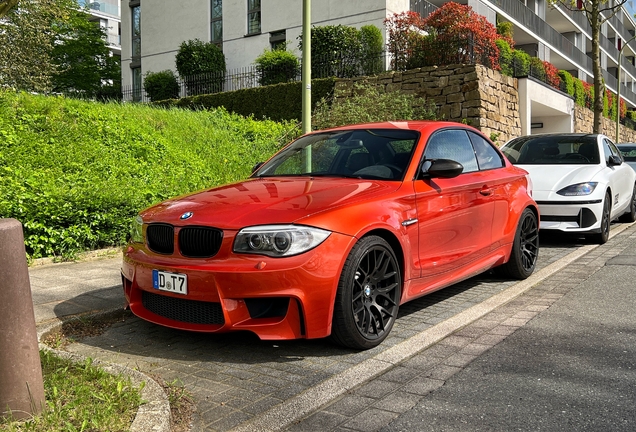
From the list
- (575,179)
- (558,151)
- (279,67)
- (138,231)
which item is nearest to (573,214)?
(575,179)

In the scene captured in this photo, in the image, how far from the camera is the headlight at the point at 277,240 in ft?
12.6

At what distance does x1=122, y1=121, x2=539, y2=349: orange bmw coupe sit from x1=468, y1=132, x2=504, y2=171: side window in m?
0.38

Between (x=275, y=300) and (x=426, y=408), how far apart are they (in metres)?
1.15

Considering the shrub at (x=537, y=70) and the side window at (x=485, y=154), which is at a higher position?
the shrub at (x=537, y=70)

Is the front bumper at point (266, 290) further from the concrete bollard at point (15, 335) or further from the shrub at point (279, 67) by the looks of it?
the shrub at point (279, 67)

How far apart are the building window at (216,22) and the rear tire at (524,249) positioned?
2260 cm

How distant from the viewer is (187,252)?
161 inches

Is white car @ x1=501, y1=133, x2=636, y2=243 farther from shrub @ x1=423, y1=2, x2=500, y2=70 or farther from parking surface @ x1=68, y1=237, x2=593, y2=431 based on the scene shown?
shrub @ x1=423, y1=2, x2=500, y2=70

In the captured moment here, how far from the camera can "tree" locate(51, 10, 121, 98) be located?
116 ft

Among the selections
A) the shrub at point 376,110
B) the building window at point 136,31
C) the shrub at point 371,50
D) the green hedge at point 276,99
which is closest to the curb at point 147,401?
the shrub at point 376,110

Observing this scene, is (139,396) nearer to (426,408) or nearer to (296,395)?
(296,395)

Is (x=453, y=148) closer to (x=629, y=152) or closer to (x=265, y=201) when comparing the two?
(x=265, y=201)

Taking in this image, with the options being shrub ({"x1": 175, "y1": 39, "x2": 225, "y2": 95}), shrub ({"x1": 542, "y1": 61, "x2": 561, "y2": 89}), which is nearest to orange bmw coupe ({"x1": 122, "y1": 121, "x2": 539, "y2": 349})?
shrub ({"x1": 175, "y1": 39, "x2": 225, "y2": 95})

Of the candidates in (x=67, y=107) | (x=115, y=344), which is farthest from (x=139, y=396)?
(x=67, y=107)
